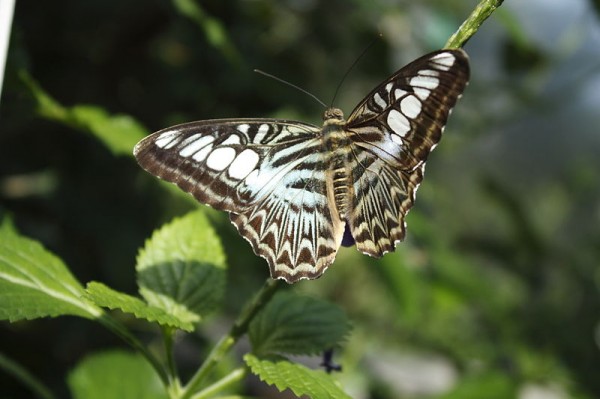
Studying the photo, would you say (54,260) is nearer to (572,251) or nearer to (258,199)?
(258,199)

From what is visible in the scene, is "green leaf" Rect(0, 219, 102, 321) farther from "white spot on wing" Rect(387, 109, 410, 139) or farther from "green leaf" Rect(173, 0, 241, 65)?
"green leaf" Rect(173, 0, 241, 65)

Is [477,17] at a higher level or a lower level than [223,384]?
higher

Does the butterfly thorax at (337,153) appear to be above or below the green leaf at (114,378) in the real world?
above

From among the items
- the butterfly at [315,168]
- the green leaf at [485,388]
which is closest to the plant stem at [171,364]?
the butterfly at [315,168]

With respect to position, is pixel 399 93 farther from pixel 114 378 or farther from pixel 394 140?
pixel 114 378

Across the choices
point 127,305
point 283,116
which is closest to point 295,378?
point 127,305

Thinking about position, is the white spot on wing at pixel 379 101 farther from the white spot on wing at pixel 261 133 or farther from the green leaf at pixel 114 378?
the green leaf at pixel 114 378
